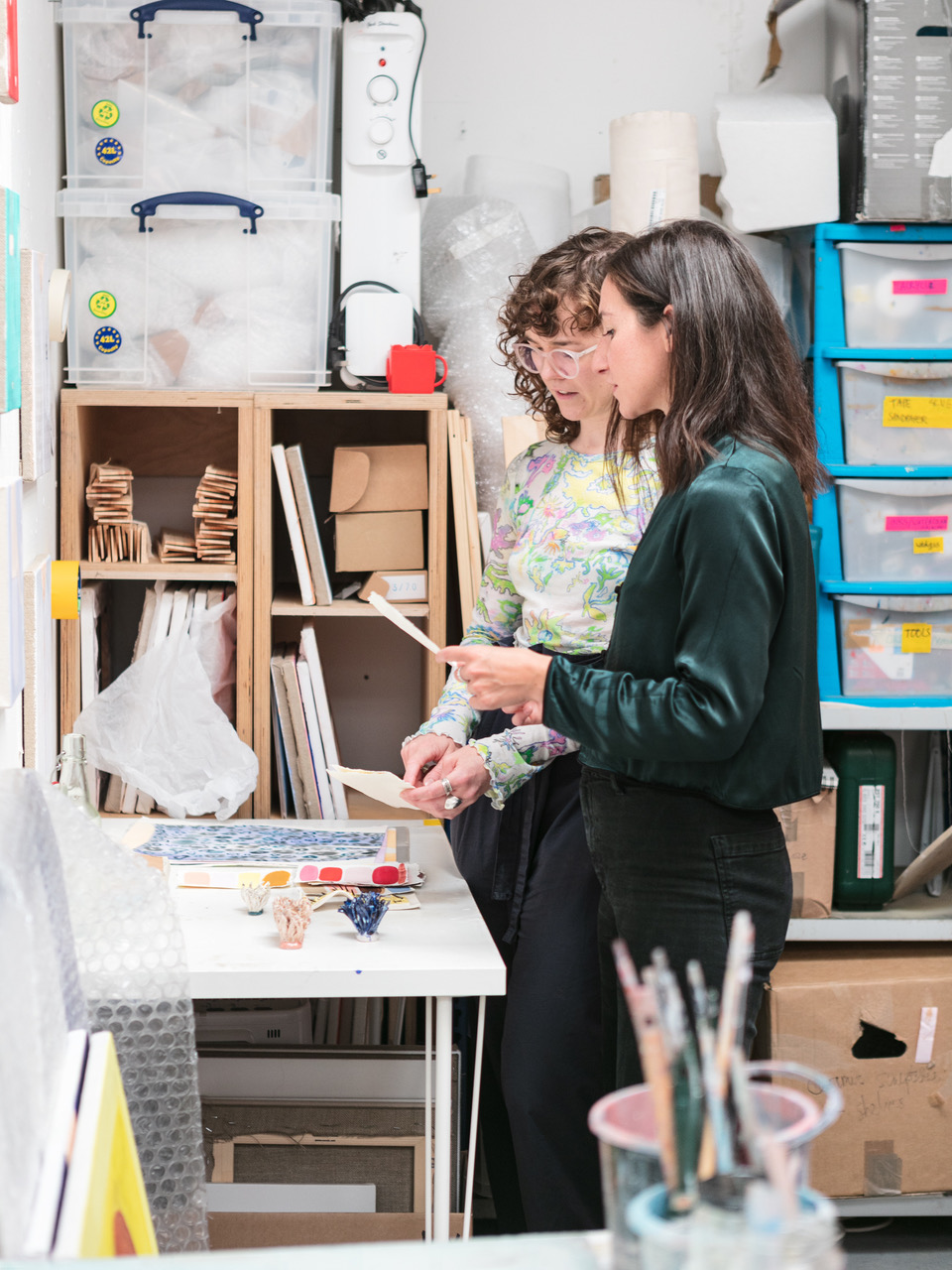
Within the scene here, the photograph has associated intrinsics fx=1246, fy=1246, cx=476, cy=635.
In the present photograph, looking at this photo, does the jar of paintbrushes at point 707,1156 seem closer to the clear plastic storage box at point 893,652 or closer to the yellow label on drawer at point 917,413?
the clear plastic storage box at point 893,652

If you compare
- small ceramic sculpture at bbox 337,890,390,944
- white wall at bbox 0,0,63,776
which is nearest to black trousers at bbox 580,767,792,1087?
small ceramic sculpture at bbox 337,890,390,944

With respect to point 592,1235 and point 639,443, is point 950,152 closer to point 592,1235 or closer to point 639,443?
point 639,443

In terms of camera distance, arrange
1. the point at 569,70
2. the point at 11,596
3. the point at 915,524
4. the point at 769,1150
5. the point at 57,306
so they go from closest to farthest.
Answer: the point at 769,1150, the point at 11,596, the point at 57,306, the point at 915,524, the point at 569,70

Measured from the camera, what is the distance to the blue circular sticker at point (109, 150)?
2.27 metres

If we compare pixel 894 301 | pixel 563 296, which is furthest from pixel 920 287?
pixel 563 296

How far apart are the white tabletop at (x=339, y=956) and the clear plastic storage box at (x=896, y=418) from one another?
121 centimetres

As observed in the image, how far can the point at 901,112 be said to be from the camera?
2.21m

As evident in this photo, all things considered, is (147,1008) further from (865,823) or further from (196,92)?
(196,92)

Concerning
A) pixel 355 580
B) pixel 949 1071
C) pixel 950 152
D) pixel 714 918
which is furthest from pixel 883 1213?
pixel 950 152

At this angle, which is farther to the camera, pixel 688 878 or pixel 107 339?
pixel 107 339

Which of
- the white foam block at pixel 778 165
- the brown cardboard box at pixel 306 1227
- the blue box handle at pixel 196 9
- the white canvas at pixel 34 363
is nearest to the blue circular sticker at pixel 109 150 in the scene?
the blue box handle at pixel 196 9

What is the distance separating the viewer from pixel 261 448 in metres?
2.30

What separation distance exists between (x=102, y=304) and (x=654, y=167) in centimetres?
105

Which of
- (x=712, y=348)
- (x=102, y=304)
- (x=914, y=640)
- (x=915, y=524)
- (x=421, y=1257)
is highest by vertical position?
(x=102, y=304)
